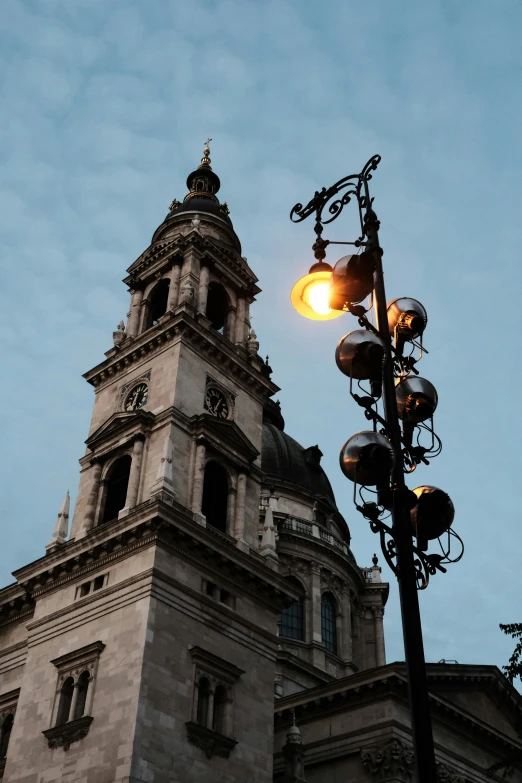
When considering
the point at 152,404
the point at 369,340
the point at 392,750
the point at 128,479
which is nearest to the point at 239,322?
the point at 152,404

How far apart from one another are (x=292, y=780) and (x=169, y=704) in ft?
22.2

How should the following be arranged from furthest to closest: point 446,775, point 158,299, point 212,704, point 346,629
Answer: point 346,629
point 158,299
point 446,775
point 212,704

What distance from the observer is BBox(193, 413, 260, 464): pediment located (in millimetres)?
32406

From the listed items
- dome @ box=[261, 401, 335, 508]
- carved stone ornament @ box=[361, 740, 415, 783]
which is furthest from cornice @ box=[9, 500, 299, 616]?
dome @ box=[261, 401, 335, 508]

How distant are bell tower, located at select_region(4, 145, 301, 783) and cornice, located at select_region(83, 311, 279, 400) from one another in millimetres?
66

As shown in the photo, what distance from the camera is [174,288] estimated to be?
3819 centimetres

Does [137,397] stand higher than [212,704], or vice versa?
[137,397]

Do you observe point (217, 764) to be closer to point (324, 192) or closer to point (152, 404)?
point (152, 404)

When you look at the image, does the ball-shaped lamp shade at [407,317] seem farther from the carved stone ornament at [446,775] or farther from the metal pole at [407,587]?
the carved stone ornament at [446,775]

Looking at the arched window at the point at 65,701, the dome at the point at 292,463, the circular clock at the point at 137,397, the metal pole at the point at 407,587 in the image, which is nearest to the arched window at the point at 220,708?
the arched window at the point at 65,701

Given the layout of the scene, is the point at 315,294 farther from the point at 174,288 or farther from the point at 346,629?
the point at 346,629

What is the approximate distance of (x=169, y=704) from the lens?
25406mm

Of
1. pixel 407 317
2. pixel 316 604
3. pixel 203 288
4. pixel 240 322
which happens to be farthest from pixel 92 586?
pixel 316 604

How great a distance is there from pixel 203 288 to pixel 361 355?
91.4 ft
